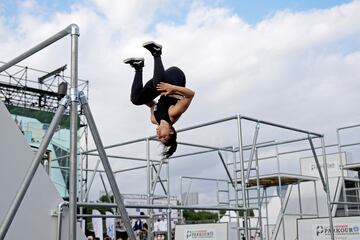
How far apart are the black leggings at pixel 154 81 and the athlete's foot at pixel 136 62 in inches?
1.6

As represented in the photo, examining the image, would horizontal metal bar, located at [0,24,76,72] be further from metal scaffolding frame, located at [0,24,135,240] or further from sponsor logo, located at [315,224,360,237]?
sponsor logo, located at [315,224,360,237]

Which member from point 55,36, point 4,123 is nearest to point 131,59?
point 55,36

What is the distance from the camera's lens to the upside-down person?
329 centimetres

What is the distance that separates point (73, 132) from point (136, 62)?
1267 millimetres

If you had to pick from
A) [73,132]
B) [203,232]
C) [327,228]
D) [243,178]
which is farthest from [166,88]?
[203,232]

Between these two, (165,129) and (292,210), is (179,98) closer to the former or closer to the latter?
(165,129)

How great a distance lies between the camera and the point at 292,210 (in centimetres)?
1052

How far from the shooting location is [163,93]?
334 cm

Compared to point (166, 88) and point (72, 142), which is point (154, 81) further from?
point (72, 142)

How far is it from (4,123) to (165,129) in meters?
1.23

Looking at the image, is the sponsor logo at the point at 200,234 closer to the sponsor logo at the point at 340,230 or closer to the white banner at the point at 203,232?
the white banner at the point at 203,232

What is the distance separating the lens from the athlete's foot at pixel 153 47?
3223 millimetres

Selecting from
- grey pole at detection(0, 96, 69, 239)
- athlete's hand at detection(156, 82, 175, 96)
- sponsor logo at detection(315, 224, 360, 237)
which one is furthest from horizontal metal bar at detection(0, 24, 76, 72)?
sponsor logo at detection(315, 224, 360, 237)

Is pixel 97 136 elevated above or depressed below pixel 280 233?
above
